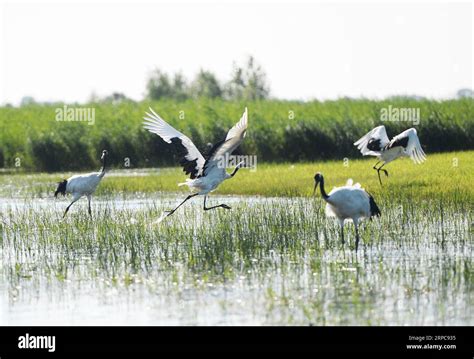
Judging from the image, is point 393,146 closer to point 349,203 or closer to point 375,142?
point 375,142

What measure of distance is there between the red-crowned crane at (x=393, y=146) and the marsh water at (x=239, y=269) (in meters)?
3.13

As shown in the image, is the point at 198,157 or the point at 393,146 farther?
the point at 393,146

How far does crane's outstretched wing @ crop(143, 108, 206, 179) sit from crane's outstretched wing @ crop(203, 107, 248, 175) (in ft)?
0.51

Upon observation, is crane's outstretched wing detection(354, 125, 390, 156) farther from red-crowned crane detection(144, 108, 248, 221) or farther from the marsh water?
red-crowned crane detection(144, 108, 248, 221)

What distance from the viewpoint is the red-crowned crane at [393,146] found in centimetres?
1992

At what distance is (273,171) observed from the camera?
25453 millimetres

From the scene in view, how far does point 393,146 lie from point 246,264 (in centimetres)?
869

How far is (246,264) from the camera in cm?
1247

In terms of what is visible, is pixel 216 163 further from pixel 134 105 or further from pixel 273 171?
pixel 134 105

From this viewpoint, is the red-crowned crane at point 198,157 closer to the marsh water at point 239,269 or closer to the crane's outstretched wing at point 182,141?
the crane's outstretched wing at point 182,141

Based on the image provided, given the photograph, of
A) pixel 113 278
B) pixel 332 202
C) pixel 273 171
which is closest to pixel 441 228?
pixel 332 202

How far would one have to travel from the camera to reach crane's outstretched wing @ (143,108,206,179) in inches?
635

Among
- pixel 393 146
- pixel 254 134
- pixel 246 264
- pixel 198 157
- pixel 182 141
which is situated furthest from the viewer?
pixel 254 134

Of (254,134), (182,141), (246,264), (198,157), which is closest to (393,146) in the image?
(198,157)
